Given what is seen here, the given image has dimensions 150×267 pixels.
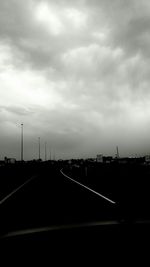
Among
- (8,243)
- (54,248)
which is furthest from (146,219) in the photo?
(8,243)

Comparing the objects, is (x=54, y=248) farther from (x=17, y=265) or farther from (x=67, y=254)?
(x=17, y=265)

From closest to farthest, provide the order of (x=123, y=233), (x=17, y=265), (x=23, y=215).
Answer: (x=17, y=265)
(x=123, y=233)
(x=23, y=215)

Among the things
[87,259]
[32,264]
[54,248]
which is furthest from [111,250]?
[32,264]

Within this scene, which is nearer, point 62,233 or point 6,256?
point 6,256

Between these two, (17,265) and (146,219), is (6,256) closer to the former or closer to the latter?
(17,265)

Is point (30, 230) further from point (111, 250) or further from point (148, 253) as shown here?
point (148, 253)

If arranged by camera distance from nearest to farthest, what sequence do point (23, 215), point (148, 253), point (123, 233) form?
point (148, 253)
point (123, 233)
point (23, 215)

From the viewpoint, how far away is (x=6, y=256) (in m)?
3.60

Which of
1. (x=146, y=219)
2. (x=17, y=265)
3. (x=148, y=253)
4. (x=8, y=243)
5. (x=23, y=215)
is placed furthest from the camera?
(x=23, y=215)

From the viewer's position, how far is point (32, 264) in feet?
11.3

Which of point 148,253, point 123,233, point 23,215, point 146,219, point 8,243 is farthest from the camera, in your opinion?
point 23,215

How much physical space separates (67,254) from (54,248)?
0.20 m

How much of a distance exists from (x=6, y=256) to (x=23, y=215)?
7.79m

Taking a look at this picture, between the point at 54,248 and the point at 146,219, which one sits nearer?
the point at 54,248
